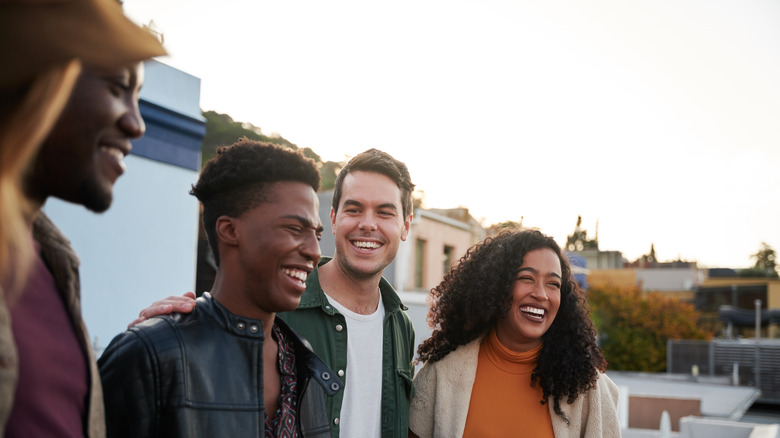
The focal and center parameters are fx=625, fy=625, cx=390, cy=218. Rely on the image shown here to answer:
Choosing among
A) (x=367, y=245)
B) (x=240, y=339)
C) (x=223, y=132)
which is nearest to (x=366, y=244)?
(x=367, y=245)

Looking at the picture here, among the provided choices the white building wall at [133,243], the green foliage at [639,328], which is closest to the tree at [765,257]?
the green foliage at [639,328]

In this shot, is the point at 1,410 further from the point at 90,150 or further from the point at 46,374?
the point at 90,150

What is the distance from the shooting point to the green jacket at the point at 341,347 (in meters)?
2.95

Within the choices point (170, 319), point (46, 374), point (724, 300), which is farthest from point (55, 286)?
point (724, 300)

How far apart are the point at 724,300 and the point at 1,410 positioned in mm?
53142

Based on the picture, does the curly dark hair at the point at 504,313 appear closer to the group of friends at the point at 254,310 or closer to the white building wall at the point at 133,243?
the group of friends at the point at 254,310

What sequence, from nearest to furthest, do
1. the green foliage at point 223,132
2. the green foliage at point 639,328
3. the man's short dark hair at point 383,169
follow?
the man's short dark hair at point 383,169, the green foliage at point 223,132, the green foliage at point 639,328

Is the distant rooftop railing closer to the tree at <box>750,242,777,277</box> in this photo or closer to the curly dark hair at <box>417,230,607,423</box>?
the curly dark hair at <box>417,230,607,423</box>

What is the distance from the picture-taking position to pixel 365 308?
320 cm

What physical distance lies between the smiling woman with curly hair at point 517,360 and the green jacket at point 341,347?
28 centimetres

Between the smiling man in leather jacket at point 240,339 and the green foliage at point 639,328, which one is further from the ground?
the smiling man in leather jacket at point 240,339

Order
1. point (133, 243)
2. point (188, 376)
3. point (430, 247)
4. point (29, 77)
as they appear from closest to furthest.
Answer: point (29, 77)
point (188, 376)
point (133, 243)
point (430, 247)

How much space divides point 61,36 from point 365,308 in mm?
2304

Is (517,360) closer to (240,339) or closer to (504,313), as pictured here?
(504,313)
